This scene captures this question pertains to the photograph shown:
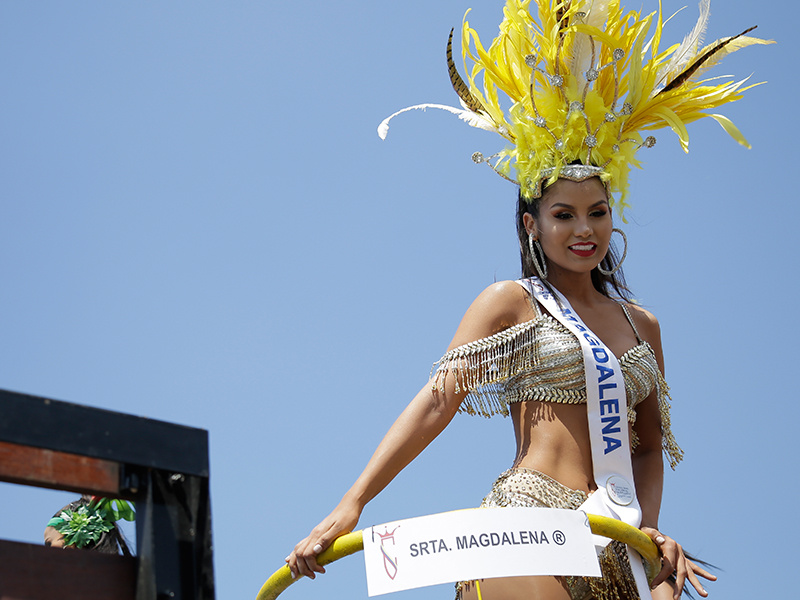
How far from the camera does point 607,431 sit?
145 inches

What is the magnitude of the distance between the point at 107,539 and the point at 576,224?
308 centimetres

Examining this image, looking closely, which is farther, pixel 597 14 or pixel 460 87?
pixel 460 87

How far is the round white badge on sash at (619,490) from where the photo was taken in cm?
359

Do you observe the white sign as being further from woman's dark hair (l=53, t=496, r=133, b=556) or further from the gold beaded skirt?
woman's dark hair (l=53, t=496, r=133, b=556)

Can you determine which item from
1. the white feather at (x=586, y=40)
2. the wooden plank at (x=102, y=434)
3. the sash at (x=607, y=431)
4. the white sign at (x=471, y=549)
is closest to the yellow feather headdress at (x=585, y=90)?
the white feather at (x=586, y=40)

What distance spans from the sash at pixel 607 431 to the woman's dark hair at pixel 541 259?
0.43m

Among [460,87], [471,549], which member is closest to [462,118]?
[460,87]

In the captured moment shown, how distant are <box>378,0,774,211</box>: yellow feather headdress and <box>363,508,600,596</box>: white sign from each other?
1.58m

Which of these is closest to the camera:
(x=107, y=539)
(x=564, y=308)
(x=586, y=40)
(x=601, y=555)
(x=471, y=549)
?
(x=471, y=549)

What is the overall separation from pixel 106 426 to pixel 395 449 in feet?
6.77

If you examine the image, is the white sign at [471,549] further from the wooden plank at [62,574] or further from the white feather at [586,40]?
the white feather at [586,40]

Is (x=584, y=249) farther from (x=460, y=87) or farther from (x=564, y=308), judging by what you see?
(x=460, y=87)

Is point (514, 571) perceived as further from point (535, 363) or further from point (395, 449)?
point (535, 363)

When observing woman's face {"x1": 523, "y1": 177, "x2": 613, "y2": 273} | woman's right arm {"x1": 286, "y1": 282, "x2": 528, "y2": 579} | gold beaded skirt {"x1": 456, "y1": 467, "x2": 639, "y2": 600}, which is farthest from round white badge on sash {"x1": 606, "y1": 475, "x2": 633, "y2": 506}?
woman's face {"x1": 523, "y1": 177, "x2": 613, "y2": 273}
